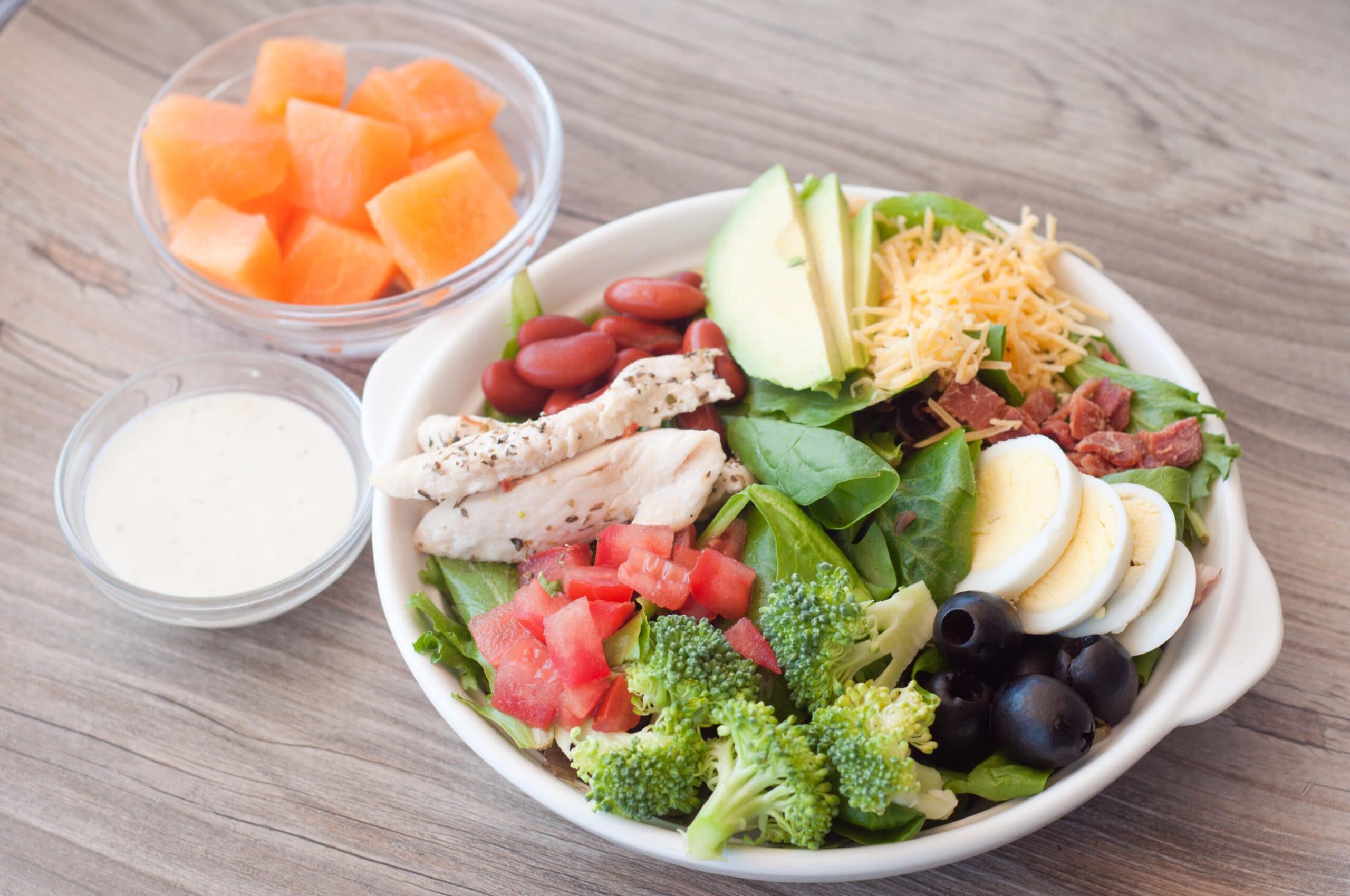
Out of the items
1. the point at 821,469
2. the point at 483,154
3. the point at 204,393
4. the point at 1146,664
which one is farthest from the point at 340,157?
the point at 1146,664

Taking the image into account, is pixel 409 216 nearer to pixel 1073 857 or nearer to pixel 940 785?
pixel 940 785

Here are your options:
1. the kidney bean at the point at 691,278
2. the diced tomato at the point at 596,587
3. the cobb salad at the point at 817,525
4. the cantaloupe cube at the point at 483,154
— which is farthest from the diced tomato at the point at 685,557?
the cantaloupe cube at the point at 483,154

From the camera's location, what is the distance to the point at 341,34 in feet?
10.8

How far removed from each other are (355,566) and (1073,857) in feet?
5.83

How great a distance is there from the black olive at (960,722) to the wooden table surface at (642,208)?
33 centimetres

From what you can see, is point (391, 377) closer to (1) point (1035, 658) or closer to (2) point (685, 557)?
(2) point (685, 557)

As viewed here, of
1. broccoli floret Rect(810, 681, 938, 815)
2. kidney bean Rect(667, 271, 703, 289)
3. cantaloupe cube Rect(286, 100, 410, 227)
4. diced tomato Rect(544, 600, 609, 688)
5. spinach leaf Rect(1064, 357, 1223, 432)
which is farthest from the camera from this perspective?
cantaloupe cube Rect(286, 100, 410, 227)

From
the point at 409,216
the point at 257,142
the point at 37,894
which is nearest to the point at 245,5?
the point at 257,142

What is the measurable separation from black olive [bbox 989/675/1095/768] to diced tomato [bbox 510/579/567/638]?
0.86 m

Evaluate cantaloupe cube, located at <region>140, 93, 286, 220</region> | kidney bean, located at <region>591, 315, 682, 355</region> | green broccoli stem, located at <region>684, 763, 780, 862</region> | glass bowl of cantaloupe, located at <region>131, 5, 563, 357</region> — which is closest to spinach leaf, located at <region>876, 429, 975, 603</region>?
green broccoli stem, located at <region>684, 763, 780, 862</region>

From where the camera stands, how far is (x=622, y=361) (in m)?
2.45

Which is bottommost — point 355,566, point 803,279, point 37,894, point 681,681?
point 37,894

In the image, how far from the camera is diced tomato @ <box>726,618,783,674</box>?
196cm

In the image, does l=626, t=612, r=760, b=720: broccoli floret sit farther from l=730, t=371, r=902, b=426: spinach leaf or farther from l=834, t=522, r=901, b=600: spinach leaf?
l=730, t=371, r=902, b=426: spinach leaf
